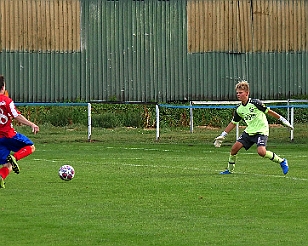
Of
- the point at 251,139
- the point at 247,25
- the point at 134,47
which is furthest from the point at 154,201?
the point at 247,25

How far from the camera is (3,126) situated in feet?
50.8

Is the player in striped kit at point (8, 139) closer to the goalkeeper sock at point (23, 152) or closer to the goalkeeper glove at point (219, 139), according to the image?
the goalkeeper sock at point (23, 152)

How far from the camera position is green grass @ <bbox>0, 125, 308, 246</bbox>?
10.1 meters

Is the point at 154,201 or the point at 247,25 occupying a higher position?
the point at 247,25

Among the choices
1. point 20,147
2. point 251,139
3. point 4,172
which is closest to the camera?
point 4,172

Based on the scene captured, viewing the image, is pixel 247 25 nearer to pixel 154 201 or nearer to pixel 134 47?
pixel 134 47

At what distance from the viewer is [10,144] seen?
15688 mm

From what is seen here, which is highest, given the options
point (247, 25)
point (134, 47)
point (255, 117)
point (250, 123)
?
point (247, 25)

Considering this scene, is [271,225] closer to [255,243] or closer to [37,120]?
[255,243]

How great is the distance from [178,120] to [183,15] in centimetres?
423

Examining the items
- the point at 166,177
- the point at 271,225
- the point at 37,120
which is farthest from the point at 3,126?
the point at 37,120

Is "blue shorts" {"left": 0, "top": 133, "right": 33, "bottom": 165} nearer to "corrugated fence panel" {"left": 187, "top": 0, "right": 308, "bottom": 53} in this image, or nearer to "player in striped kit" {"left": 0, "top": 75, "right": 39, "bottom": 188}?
"player in striped kit" {"left": 0, "top": 75, "right": 39, "bottom": 188}

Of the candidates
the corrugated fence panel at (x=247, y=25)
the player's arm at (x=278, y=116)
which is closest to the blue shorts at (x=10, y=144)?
the player's arm at (x=278, y=116)

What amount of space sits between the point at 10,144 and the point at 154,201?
136 inches
